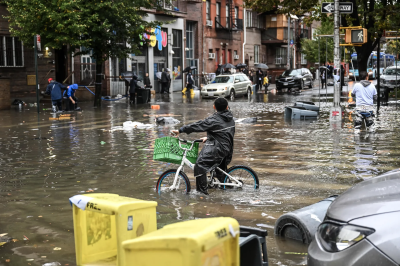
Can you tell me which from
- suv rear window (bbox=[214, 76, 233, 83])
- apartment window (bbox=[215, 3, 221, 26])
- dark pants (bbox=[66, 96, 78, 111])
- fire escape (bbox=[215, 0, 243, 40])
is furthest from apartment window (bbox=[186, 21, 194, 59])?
dark pants (bbox=[66, 96, 78, 111])

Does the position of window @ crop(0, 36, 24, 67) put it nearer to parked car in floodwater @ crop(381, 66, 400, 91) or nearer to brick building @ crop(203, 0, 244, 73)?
parked car in floodwater @ crop(381, 66, 400, 91)

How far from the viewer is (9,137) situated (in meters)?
16.8

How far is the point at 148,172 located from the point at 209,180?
2173mm

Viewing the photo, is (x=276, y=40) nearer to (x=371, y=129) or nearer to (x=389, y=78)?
(x=389, y=78)

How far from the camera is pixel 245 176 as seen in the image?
9117 millimetres

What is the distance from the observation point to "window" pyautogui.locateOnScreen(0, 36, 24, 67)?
104 ft

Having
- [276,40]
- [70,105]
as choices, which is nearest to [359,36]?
[70,105]

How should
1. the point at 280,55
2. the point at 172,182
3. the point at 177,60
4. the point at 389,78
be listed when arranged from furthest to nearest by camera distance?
the point at 280,55 → the point at 177,60 → the point at 389,78 → the point at 172,182

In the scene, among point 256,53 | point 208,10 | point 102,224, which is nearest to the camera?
point 102,224

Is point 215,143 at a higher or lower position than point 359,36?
lower

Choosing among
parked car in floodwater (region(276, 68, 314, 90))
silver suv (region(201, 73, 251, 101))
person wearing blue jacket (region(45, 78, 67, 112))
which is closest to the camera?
person wearing blue jacket (region(45, 78, 67, 112))

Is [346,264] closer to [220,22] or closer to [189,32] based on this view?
[189,32]

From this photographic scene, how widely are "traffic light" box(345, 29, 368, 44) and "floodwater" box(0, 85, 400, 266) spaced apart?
9.09 ft

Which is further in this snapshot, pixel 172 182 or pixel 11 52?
pixel 11 52
